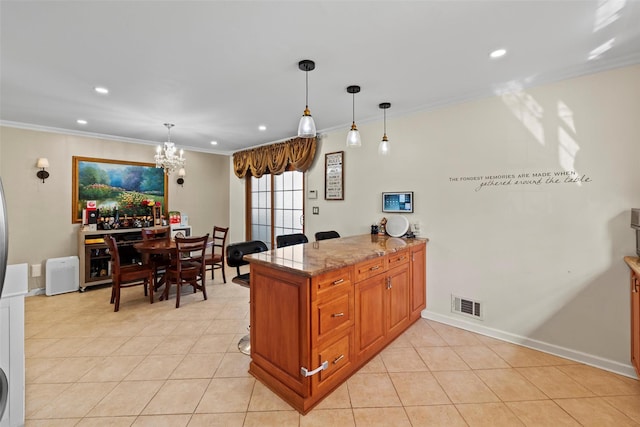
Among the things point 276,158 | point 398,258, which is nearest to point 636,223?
point 398,258

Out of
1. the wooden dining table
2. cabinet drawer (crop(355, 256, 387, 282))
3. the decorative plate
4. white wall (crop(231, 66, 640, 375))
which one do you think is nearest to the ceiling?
white wall (crop(231, 66, 640, 375))

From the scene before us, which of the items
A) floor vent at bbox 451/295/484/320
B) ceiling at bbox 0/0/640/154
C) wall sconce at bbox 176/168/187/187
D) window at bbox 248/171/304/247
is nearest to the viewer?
ceiling at bbox 0/0/640/154

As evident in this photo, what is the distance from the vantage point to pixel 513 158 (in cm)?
268

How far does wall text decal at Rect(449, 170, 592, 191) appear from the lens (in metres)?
2.40

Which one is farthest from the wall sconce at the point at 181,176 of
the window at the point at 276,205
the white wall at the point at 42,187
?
the window at the point at 276,205

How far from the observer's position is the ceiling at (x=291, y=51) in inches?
66.1

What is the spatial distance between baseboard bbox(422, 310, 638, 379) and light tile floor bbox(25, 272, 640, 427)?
0.21ft

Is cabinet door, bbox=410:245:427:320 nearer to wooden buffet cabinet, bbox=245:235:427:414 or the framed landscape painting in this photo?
wooden buffet cabinet, bbox=245:235:427:414

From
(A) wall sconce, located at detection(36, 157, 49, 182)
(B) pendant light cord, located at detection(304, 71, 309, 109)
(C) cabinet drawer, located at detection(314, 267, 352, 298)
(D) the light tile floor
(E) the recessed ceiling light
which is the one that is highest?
(B) pendant light cord, located at detection(304, 71, 309, 109)

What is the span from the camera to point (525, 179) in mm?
2619

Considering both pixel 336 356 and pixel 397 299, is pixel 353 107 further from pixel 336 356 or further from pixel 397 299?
pixel 336 356

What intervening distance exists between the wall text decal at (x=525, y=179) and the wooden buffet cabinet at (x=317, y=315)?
3.76 feet

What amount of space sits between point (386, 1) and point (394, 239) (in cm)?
220

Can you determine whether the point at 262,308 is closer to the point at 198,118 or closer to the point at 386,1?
the point at 386,1
